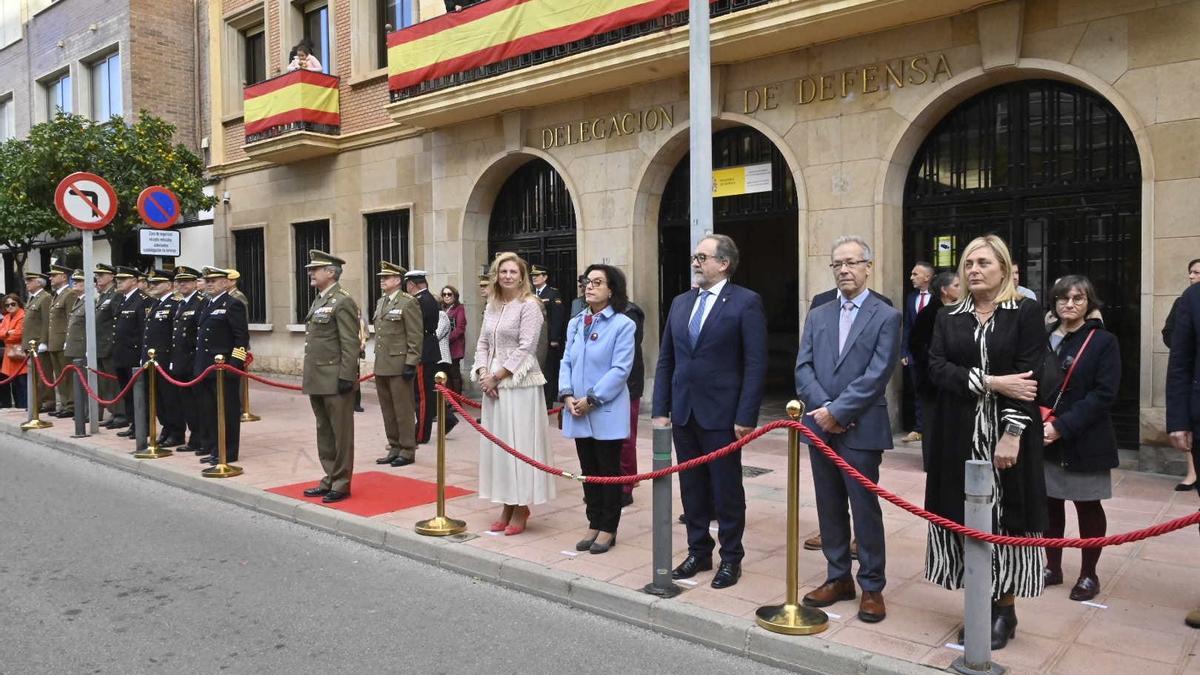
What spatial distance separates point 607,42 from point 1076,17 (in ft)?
17.1

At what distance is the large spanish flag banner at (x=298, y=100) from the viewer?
15867 millimetres

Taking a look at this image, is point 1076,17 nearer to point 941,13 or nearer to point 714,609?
point 941,13

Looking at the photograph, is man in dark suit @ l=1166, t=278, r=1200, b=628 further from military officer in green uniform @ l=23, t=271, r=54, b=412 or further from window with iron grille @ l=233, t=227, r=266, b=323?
window with iron grille @ l=233, t=227, r=266, b=323

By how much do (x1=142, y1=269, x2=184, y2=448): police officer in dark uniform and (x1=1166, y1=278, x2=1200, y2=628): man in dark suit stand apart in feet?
31.1

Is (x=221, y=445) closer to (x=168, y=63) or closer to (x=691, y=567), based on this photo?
(x=691, y=567)

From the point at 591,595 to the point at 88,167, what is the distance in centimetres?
1479

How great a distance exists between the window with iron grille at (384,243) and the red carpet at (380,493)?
7.72 meters

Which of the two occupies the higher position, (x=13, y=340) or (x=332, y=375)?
(x=13, y=340)

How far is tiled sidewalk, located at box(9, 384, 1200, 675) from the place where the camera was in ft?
13.5

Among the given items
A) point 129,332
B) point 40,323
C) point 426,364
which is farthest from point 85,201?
point 426,364

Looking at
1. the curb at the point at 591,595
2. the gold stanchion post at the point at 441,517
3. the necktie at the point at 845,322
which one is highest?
the necktie at the point at 845,322

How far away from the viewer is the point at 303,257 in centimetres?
1766

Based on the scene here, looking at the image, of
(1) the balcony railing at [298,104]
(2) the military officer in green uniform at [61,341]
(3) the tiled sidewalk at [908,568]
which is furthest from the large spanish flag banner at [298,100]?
(3) the tiled sidewalk at [908,568]

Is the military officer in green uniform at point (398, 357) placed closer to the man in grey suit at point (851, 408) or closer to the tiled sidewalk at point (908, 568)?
the tiled sidewalk at point (908, 568)
